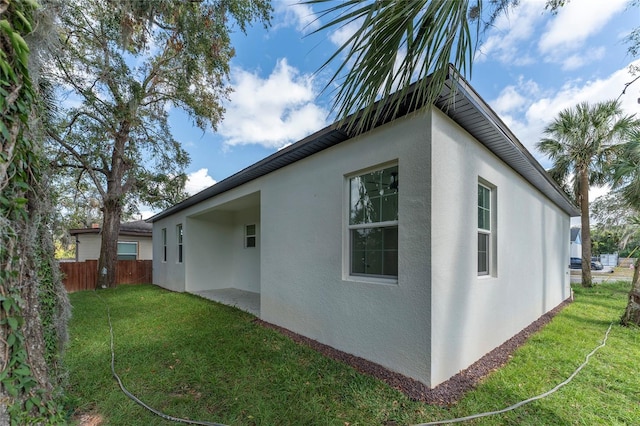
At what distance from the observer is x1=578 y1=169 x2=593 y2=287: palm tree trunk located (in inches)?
457

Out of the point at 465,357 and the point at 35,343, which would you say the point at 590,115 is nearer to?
the point at 465,357

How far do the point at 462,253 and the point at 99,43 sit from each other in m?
7.82

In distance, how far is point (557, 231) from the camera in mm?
8328

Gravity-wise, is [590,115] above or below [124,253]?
above

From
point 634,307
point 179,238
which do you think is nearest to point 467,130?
point 634,307

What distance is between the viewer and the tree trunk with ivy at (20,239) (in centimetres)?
166

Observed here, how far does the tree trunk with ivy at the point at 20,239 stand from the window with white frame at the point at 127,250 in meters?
16.1

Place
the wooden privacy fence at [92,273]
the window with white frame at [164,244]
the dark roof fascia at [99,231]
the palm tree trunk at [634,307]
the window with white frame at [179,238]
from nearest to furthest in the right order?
the palm tree trunk at [634,307] → the window with white frame at [179,238] → the wooden privacy fence at [92,273] → the window with white frame at [164,244] → the dark roof fascia at [99,231]

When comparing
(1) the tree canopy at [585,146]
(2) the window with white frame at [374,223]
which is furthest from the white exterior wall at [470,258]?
(1) the tree canopy at [585,146]

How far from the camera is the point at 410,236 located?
337 cm

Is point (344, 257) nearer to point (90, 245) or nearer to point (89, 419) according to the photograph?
point (89, 419)

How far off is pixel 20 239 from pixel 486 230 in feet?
17.8

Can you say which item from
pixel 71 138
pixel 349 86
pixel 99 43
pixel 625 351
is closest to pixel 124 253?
pixel 71 138

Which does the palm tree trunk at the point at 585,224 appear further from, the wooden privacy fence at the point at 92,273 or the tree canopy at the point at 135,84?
the wooden privacy fence at the point at 92,273
